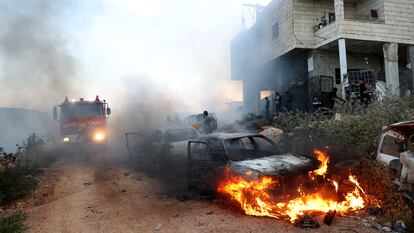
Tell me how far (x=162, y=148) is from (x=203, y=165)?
2790 millimetres

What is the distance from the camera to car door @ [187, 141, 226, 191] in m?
6.13

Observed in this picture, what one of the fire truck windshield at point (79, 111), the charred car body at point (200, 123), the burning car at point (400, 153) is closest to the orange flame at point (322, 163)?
the burning car at point (400, 153)

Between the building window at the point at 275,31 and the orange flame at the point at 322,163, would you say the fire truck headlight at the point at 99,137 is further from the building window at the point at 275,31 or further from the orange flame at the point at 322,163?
the building window at the point at 275,31

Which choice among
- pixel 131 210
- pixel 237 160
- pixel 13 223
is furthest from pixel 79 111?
pixel 237 160

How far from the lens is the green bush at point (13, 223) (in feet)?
16.7

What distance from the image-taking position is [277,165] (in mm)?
5480

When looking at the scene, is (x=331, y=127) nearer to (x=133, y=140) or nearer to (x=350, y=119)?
(x=350, y=119)

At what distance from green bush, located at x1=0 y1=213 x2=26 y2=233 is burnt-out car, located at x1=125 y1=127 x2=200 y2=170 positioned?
3833mm

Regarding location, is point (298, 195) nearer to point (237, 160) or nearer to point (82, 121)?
point (237, 160)

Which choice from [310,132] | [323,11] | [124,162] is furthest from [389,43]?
[124,162]

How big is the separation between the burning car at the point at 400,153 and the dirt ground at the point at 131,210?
83 cm

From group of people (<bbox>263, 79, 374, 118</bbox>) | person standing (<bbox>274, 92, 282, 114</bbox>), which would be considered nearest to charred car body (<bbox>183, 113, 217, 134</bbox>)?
group of people (<bbox>263, 79, 374, 118</bbox>)

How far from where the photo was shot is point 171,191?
7277 millimetres

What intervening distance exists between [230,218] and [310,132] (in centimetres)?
413
